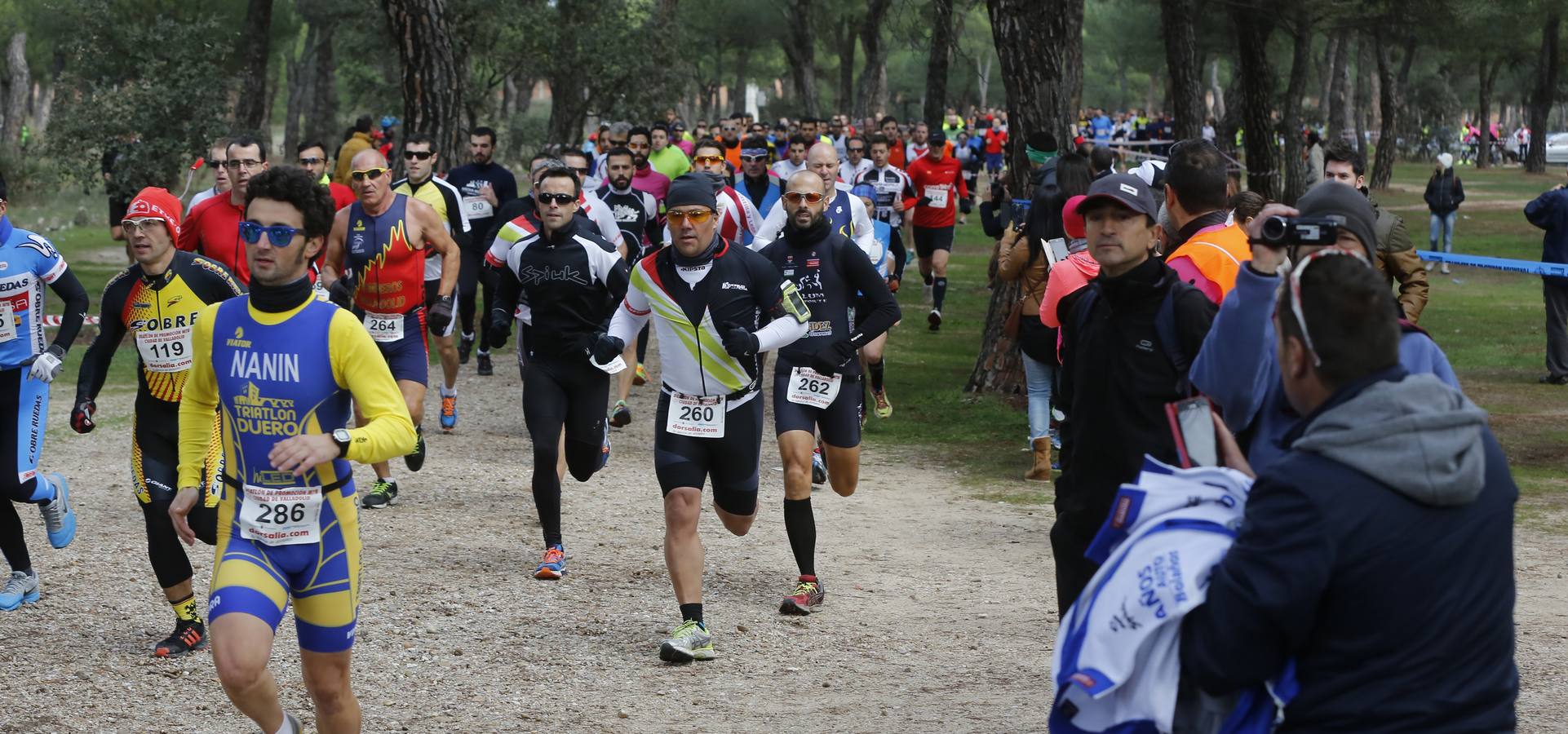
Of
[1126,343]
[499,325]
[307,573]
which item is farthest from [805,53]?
[1126,343]

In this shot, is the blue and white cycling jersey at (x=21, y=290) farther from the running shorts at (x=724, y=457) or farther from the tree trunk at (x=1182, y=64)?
the tree trunk at (x=1182, y=64)

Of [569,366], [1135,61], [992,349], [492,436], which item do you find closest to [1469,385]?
[992,349]

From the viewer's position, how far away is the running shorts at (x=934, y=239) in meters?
18.8

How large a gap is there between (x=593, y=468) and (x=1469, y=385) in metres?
9.69

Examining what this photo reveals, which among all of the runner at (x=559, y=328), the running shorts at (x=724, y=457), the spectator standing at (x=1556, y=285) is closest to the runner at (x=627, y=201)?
the runner at (x=559, y=328)

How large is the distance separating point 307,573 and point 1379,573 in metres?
3.14

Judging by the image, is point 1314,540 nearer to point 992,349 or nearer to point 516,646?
point 516,646

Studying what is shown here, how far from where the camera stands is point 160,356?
6.91 metres

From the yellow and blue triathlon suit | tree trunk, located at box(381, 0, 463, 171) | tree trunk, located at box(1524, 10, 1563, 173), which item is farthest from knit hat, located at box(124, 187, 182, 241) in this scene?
tree trunk, located at box(1524, 10, 1563, 173)

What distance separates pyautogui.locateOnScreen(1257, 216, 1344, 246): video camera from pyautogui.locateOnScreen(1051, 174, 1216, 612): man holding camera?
100 cm

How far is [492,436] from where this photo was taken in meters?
13.0

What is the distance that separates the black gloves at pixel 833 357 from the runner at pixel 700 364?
823 mm

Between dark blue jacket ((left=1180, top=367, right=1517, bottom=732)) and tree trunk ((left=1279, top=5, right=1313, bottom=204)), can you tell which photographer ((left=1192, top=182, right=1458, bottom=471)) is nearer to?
dark blue jacket ((left=1180, top=367, right=1517, bottom=732))

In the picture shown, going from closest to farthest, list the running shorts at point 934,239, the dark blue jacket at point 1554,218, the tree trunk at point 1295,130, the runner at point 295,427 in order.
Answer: the runner at point 295,427 < the dark blue jacket at point 1554,218 < the running shorts at point 934,239 < the tree trunk at point 1295,130
